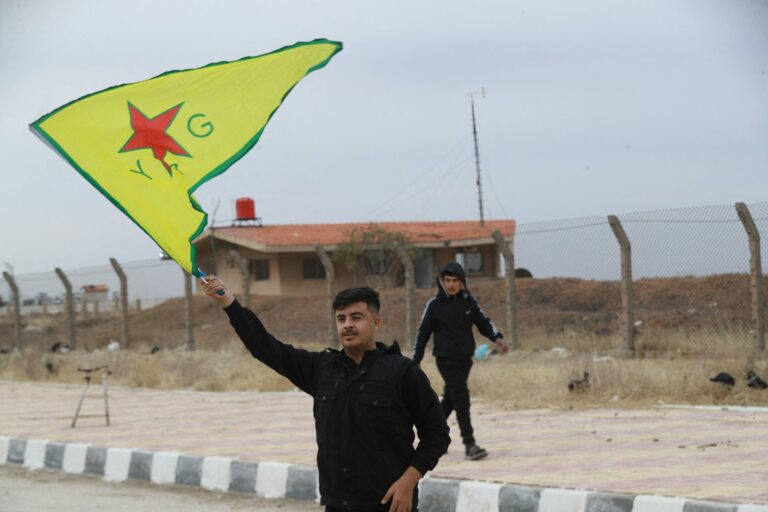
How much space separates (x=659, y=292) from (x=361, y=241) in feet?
73.6

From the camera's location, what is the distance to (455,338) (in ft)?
34.5

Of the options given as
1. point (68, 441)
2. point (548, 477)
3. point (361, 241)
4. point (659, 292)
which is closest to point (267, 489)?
point (548, 477)

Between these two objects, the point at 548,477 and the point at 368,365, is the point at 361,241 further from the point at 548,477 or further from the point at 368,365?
the point at 368,365

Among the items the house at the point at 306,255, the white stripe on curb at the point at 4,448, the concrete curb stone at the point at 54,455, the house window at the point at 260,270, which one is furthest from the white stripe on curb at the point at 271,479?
the house window at the point at 260,270

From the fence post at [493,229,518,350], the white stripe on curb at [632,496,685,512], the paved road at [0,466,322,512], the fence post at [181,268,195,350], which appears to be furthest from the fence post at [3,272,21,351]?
the white stripe on curb at [632,496,685,512]

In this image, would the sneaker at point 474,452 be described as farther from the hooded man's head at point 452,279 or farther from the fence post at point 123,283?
the fence post at point 123,283

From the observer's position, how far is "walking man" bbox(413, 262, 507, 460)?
10.4 m

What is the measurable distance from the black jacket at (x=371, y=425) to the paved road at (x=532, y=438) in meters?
3.34

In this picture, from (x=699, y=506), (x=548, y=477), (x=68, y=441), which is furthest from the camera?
(x=68, y=441)

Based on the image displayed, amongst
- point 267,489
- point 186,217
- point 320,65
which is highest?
point 320,65

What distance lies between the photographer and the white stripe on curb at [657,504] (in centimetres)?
784

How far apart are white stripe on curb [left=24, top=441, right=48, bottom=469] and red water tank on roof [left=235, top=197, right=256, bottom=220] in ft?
126

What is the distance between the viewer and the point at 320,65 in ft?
20.6

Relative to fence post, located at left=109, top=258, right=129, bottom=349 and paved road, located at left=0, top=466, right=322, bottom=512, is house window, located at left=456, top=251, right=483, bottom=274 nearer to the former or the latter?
fence post, located at left=109, top=258, right=129, bottom=349
